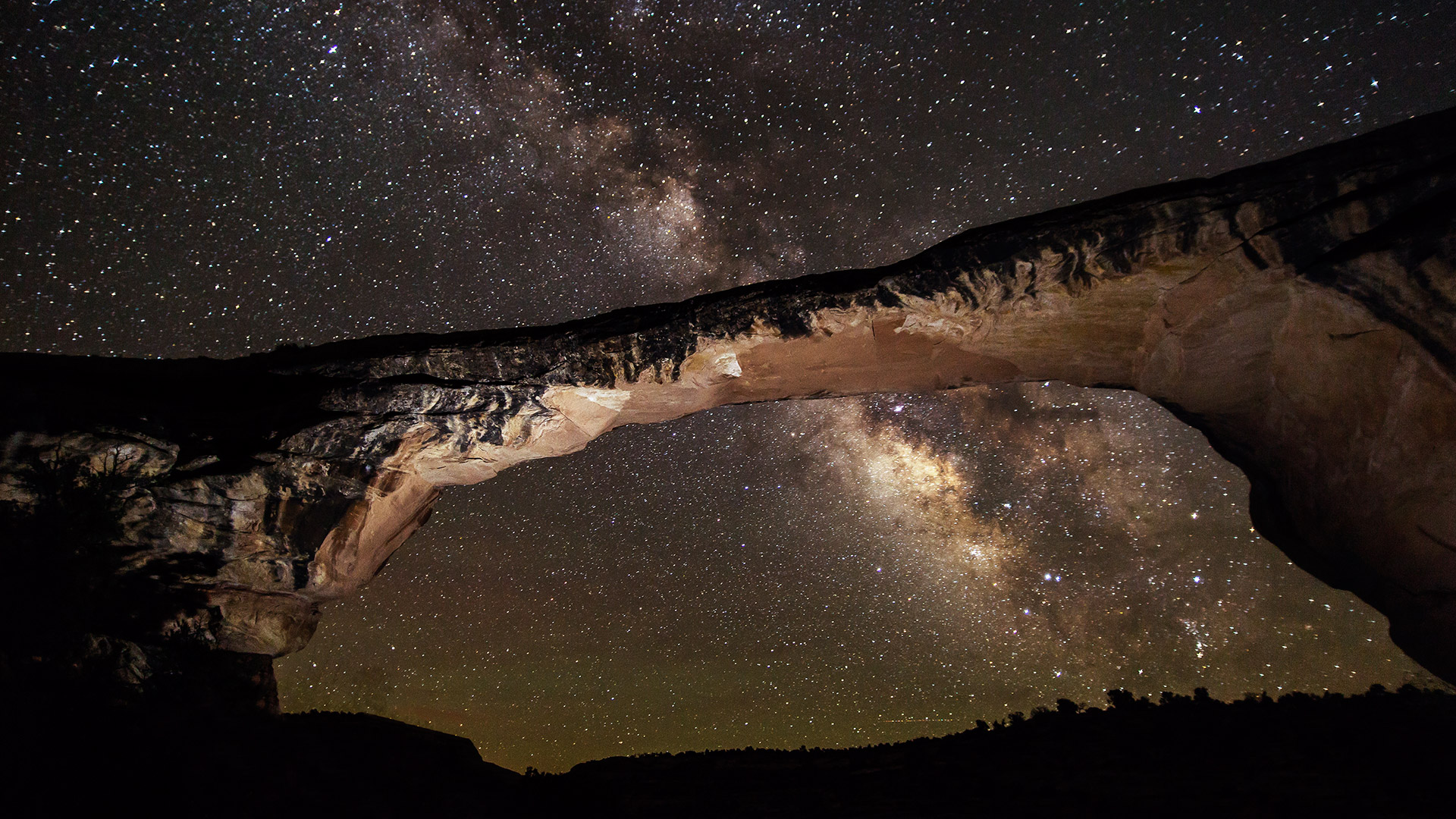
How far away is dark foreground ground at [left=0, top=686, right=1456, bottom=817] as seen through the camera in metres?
4.08

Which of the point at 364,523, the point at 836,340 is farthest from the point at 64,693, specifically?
the point at 836,340

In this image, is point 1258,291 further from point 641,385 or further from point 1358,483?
point 641,385

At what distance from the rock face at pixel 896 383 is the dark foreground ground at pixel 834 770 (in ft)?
4.82

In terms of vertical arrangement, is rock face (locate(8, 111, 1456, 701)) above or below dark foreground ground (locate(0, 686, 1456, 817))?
above

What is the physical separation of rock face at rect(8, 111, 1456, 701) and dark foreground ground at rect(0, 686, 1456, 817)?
4.82 ft

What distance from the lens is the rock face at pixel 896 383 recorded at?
5.42 metres

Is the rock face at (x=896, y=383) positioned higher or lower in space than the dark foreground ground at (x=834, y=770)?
higher

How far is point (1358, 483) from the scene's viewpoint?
245 inches

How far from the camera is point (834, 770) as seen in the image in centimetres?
537

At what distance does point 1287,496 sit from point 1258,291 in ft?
10.3

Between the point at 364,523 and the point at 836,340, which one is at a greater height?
the point at 836,340

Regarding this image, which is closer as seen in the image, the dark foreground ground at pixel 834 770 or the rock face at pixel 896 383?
the dark foreground ground at pixel 834 770

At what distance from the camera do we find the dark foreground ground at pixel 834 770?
4.08 m

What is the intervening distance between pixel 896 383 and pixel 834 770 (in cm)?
457
